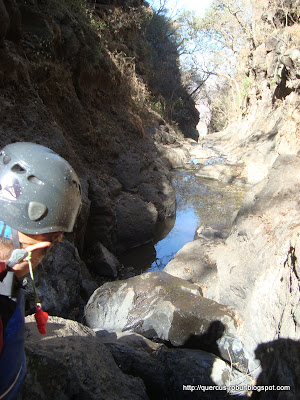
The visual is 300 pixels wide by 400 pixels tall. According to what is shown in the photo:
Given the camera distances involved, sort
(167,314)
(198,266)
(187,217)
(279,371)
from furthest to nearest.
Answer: (187,217)
(198,266)
(167,314)
(279,371)

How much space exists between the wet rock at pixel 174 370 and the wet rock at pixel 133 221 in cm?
337

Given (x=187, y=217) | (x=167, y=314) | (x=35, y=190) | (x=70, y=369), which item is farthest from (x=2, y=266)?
(x=187, y=217)

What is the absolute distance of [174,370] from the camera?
261cm

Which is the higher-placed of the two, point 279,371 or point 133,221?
point 279,371

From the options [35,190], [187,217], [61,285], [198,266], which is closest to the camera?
[35,190]

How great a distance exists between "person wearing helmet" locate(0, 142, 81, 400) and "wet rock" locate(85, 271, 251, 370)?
2.14 m

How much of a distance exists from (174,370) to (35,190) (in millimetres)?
2060

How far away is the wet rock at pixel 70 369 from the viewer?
1798 mm

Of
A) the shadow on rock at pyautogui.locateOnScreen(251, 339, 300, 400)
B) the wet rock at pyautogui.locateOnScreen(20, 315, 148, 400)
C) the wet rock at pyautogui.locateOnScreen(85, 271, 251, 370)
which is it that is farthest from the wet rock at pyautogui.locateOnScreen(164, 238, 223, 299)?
the wet rock at pyautogui.locateOnScreen(20, 315, 148, 400)

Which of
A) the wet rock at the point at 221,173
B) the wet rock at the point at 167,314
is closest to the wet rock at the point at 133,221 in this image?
the wet rock at the point at 167,314

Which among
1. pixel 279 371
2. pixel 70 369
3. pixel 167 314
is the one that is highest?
pixel 279 371

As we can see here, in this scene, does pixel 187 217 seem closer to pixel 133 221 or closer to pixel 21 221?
pixel 133 221

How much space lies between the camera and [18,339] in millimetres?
1201

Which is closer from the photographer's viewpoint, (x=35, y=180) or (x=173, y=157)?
(x=35, y=180)
